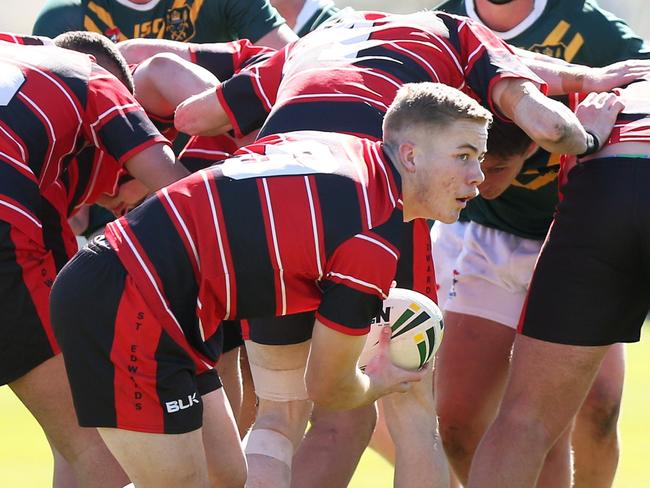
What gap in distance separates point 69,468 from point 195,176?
144 cm

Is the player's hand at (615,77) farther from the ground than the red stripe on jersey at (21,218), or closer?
farther from the ground

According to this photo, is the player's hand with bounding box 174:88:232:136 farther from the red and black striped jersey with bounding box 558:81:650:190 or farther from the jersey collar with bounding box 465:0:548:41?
the jersey collar with bounding box 465:0:548:41

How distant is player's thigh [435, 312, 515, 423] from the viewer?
15.0 ft

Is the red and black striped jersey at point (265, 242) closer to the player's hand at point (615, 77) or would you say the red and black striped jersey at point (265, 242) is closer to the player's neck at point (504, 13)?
the player's hand at point (615, 77)

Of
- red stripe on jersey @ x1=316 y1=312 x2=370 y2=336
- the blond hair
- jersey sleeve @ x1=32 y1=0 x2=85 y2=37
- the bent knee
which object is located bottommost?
the bent knee

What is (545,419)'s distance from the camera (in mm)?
3740

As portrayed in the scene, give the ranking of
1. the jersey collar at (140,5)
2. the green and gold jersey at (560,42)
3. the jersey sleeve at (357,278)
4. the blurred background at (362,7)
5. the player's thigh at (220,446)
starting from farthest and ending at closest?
the blurred background at (362,7) → the jersey collar at (140,5) → the green and gold jersey at (560,42) → the player's thigh at (220,446) → the jersey sleeve at (357,278)

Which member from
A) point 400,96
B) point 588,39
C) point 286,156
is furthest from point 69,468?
point 588,39

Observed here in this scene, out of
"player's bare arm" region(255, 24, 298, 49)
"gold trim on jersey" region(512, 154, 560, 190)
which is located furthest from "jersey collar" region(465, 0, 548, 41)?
"player's bare arm" region(255, 24, 298, 49)

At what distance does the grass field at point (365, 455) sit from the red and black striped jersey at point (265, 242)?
2.37 m

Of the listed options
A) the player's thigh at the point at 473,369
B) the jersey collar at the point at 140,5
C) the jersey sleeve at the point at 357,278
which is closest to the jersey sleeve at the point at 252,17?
the jersey collar at the point at 140,5

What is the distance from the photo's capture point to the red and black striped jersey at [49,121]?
3537 mm

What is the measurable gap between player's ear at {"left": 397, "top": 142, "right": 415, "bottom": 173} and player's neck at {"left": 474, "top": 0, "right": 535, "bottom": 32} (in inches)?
75.3

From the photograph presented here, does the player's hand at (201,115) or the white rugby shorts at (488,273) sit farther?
the white rugby shorts at (488,273)
